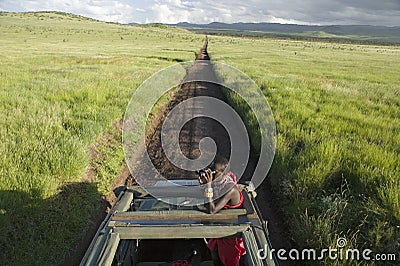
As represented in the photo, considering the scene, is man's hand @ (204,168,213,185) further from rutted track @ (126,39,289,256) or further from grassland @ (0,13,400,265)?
rutted track @ (126,39,289,256)

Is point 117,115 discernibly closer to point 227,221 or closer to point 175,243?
point 175,243

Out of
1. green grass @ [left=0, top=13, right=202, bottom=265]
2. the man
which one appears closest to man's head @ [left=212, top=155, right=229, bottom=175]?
the man

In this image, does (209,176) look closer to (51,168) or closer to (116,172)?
(51,168)

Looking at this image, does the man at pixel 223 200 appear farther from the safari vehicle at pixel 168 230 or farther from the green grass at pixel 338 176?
the green grass at pixel 338 176

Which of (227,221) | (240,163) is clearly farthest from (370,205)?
(240,163)

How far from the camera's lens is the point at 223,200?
354cm

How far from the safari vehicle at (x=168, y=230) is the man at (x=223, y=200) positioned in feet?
0.43

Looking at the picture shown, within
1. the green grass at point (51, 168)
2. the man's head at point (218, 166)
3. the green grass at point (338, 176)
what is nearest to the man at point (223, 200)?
the man's head at point (218, 166)

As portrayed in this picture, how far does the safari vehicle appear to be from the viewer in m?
2.88

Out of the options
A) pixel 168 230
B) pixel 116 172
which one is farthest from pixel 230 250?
pixel 116 172

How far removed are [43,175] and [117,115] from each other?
13.4ft

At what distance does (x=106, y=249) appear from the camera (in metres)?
2.78

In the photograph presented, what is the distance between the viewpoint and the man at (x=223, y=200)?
350 cm

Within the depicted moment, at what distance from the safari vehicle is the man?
13cm
